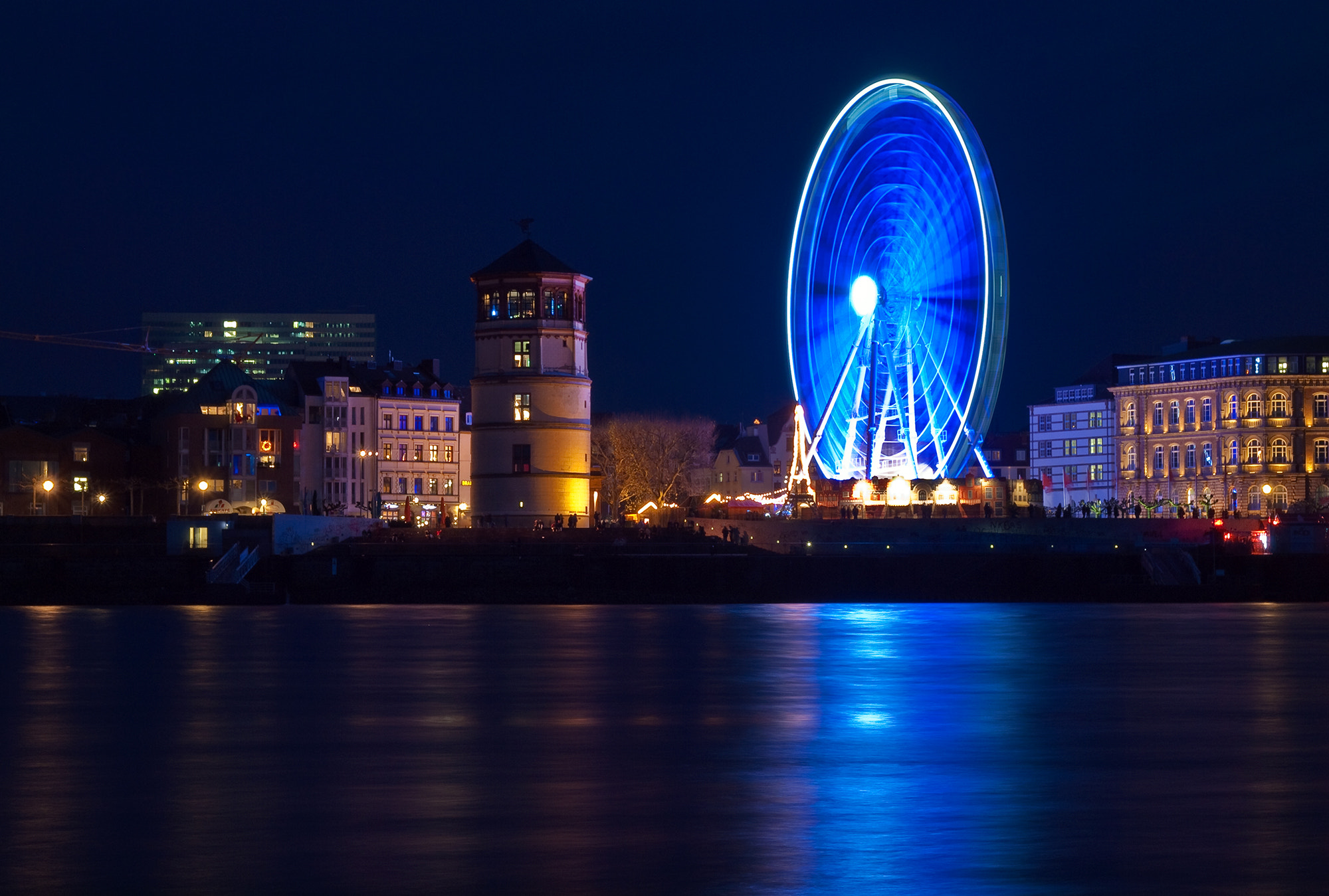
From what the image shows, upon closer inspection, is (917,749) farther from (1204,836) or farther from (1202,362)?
(1202,362)

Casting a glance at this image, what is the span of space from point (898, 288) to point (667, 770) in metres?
56.0

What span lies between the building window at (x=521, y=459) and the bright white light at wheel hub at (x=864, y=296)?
17634 millimetres

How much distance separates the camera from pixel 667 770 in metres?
18.2

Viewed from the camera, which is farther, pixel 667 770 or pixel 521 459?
pixel 521 459

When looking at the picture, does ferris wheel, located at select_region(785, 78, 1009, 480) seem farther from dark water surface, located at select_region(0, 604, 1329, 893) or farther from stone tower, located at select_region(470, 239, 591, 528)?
dark water surface, located at select_region(0, 604, 1329, 893)

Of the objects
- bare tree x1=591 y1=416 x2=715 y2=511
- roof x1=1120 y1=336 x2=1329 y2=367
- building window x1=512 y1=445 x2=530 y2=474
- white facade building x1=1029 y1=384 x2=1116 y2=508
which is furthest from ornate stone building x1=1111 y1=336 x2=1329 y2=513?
building window x1=512 y1=445 x2=530 y2=474

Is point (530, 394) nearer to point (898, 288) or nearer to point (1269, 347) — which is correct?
point (898, 288)

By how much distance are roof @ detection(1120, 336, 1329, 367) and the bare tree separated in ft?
125

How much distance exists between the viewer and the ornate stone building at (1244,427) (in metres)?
125

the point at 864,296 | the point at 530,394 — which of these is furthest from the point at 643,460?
the point at 864,296

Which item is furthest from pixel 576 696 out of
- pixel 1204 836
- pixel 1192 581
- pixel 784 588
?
pixel 1192 581

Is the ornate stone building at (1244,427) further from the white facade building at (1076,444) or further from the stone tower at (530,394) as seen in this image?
the stone tower at (530,394)

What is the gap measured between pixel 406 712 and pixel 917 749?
745 cm

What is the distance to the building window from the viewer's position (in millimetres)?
82125
